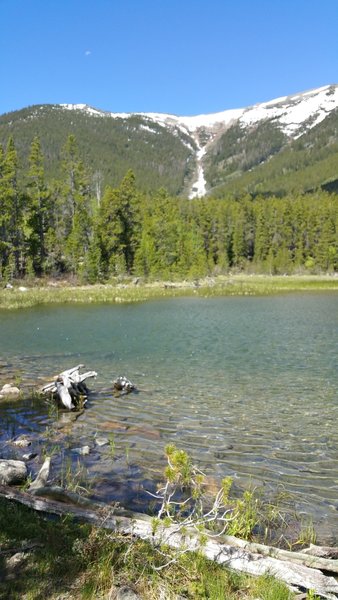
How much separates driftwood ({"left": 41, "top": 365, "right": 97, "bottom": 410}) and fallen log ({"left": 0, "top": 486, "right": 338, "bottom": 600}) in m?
7.14

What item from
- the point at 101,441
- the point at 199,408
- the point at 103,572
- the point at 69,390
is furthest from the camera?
the point at 69,390

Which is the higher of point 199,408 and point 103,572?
point 103,572

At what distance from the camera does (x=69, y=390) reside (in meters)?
13.0

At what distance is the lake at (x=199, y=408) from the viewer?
822 cm

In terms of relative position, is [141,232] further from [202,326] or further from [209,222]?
[202,326]

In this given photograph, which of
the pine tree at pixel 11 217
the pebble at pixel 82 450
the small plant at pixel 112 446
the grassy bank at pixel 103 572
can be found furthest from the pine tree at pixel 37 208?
the grassy bank at pixel 103 572

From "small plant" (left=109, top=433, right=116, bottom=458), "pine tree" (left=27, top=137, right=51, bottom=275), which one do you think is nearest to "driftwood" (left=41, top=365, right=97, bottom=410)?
"small plant" (left=109, top=433, right=116, bottom=458)

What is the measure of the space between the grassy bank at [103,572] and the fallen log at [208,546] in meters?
0.10

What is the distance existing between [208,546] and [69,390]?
29.4 ft

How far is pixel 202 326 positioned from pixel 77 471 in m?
20.6

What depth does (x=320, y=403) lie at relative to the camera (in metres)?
12.4

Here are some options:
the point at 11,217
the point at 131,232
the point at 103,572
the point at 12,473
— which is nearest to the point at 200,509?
the point at 103,572

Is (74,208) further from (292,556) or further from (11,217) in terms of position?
(292,556)

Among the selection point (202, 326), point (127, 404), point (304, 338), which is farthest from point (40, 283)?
point (127, 404)
